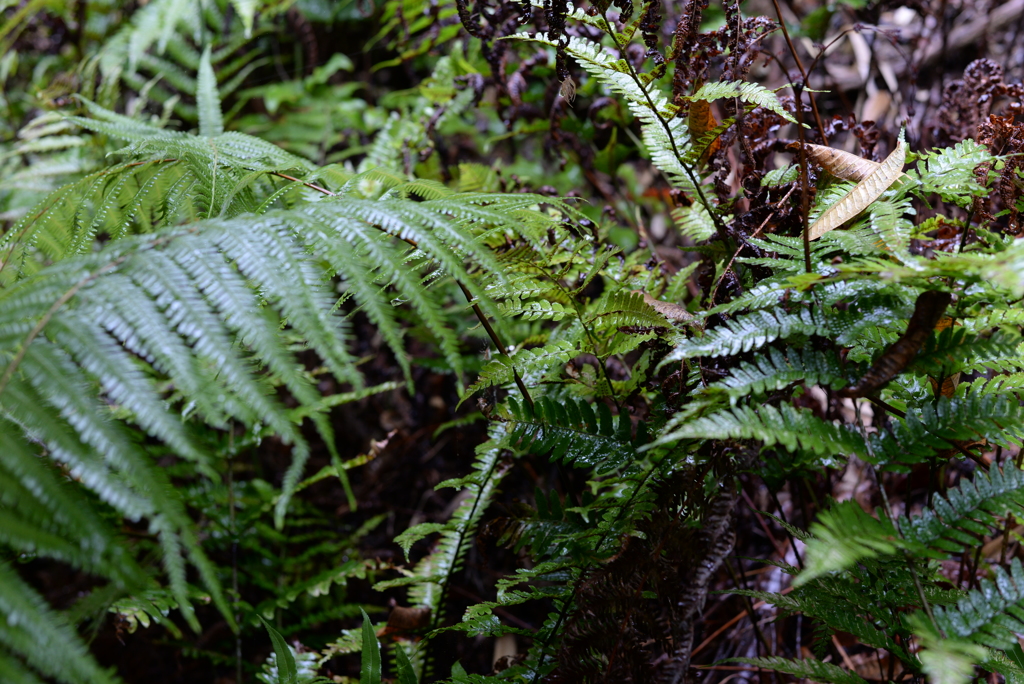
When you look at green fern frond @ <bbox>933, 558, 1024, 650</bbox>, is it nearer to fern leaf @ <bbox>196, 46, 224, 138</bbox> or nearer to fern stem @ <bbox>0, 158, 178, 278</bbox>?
fern stem @ <bbox>0, 158, 178, 278</bbox>

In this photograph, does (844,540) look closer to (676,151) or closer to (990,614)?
(990,614)

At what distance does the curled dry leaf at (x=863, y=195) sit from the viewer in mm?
1132

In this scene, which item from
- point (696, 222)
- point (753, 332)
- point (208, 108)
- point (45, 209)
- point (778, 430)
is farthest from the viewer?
point (208, 108)

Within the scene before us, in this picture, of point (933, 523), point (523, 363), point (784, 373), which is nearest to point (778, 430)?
point (784, 373)

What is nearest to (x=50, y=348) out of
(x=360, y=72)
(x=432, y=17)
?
(x=432, y=17)

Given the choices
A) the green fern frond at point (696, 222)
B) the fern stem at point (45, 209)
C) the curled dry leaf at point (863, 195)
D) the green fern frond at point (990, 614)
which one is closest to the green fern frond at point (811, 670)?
the green fern frond at point (990, 614)

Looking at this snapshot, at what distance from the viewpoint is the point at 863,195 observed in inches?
45.3

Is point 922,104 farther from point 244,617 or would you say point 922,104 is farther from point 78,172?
point 78,172

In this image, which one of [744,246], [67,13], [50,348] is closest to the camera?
[50,348]

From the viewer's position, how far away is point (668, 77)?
6.46 feet

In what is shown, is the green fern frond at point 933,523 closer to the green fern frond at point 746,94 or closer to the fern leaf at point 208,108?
the green fern frond at point 746,94

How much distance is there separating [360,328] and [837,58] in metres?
2.90

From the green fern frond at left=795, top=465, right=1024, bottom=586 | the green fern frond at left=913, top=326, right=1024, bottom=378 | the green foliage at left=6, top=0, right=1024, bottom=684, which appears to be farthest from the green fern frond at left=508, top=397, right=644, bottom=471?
the green fern frond at left=913, top=326, right=1024, bottom=378

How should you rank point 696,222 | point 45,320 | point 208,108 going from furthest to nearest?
point 208,108
point 696,222
point 45,320
